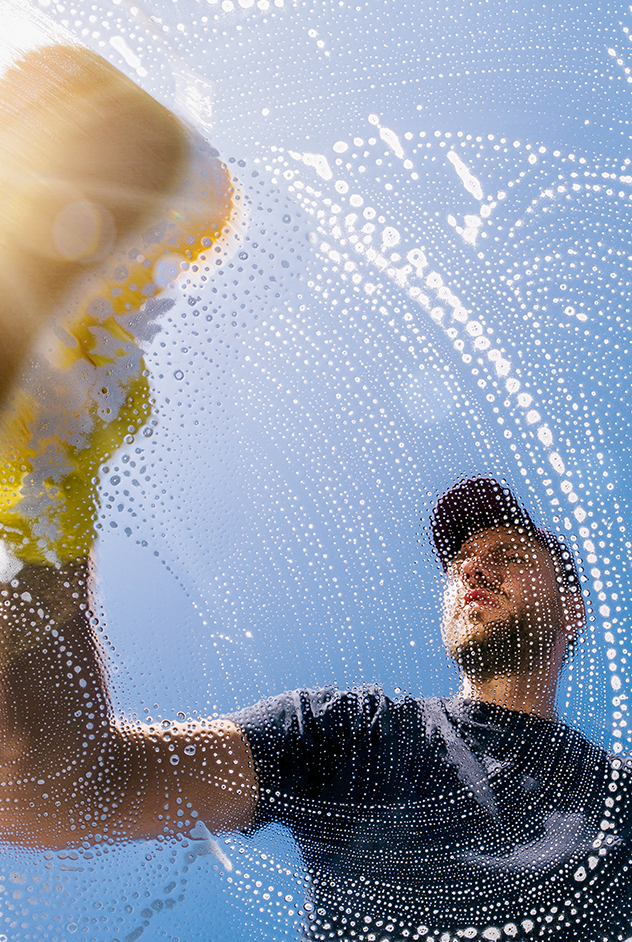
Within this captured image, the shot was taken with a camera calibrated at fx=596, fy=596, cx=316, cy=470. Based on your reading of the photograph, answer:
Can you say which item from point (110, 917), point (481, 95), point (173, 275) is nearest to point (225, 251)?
point (173, 275)

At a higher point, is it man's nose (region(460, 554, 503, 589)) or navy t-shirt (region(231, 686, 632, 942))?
man's nose (region(460, 554, 503, 589))

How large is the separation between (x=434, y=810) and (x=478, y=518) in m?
0.27

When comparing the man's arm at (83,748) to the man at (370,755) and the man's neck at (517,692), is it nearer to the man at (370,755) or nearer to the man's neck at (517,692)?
the man at (370,755)

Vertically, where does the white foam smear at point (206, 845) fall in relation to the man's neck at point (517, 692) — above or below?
below

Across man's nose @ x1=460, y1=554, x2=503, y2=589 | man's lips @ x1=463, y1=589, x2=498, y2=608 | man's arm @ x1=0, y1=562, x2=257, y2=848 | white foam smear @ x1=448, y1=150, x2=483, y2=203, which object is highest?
white foam smear @ x1=448, y1=150, x2=483, y2=203

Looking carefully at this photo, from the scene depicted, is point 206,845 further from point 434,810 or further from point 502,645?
point 502,645

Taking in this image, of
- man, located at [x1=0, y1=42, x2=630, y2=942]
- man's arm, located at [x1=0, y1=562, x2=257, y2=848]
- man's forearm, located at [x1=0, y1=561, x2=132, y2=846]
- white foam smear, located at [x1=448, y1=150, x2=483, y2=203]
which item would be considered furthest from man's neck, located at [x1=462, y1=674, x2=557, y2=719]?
white foam smear, located at [x1=448, y1=150, x2=483, y2=203]

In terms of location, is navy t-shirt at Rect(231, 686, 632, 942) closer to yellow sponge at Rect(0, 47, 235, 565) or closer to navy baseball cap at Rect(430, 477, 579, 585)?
navy baseball cap at Rect(430, 477, 579, 585)

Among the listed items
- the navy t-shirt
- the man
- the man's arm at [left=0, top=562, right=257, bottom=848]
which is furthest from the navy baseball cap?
the man's arm at [left=0, top=562, right=257, bottom=848]

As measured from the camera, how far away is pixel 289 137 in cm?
53

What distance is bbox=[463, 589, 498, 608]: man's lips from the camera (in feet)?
1.79

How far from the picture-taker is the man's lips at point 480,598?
546mm

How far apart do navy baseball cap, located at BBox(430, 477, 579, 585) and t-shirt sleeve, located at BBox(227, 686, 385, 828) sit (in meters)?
0.15

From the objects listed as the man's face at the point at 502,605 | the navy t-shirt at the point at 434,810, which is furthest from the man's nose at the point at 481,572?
the navy t-shirt at the point at 434,810
